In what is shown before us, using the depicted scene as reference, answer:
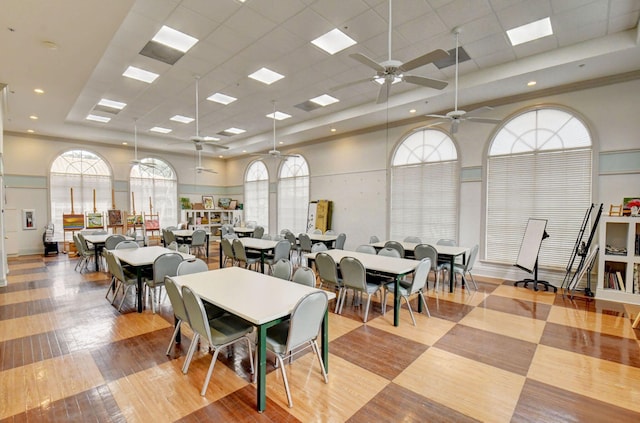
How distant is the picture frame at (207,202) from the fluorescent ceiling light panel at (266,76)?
8.83 metres

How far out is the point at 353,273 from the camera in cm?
422

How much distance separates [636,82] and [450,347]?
19.9ft

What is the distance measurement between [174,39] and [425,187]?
654 cm

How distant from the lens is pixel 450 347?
11.4 feet

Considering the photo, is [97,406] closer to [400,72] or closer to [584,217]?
[400,72]

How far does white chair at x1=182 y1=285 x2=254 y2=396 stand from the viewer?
8.11ft

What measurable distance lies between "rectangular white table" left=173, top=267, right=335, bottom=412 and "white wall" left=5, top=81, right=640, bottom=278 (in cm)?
569

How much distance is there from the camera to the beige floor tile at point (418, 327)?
3.75m

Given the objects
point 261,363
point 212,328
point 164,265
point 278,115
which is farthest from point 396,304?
point 278,115

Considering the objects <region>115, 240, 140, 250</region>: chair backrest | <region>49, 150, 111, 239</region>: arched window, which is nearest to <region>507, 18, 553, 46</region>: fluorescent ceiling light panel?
<region>115, 240, 140, 250</region>: chair backrest

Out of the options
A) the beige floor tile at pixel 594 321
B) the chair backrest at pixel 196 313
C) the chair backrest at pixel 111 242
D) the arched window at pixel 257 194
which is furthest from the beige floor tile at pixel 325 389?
the arched window at pixel 257 194

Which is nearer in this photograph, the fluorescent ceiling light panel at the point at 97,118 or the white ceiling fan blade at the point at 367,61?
the white ceiling fan blade at the point at 367,61

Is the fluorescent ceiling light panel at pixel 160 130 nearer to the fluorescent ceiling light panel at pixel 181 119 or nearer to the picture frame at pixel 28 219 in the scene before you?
the fluorescent ceiling light panel at pixel 181 119

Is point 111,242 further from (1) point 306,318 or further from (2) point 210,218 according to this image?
(2) point 210,218
